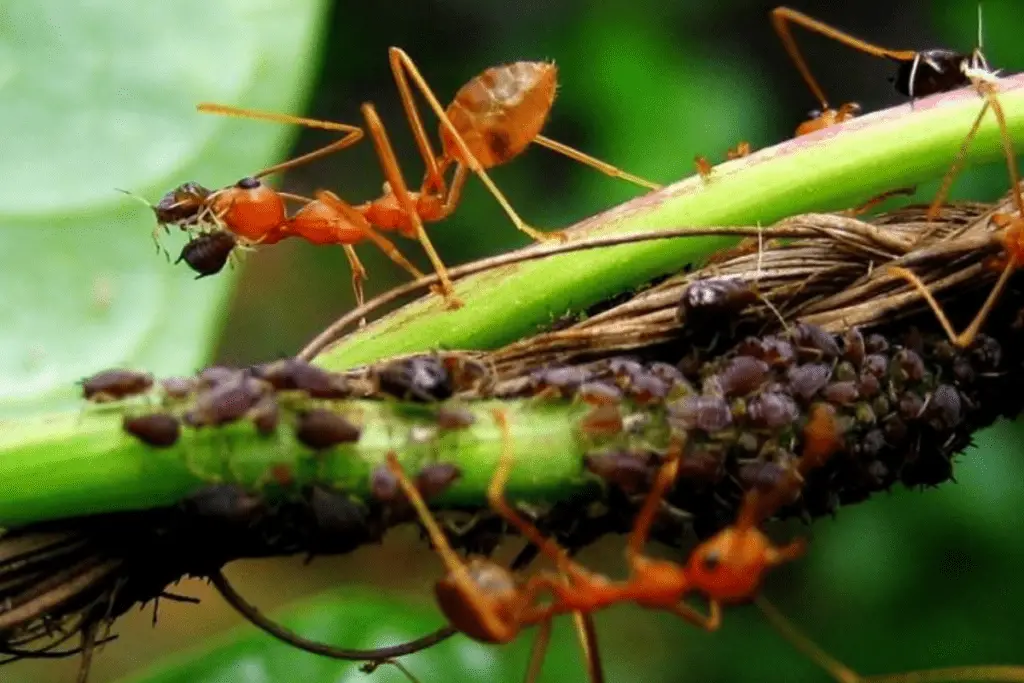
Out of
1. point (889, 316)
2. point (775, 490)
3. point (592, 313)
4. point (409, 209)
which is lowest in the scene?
point (775, 490)

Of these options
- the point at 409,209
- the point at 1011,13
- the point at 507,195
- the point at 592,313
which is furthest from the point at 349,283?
the point at 592,313

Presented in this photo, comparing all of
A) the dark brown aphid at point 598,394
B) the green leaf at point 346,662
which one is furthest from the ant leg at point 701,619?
the green leaf at point 346,662

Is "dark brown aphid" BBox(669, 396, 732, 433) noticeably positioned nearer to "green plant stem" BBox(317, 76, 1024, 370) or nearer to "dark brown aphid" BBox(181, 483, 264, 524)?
"green plant stem" BBox(317, 76, 1024, 370)

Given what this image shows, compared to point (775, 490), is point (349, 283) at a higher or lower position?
higher

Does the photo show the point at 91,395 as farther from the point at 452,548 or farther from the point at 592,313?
the point at 592,313

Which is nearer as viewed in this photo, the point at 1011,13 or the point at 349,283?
the point at 1011,13

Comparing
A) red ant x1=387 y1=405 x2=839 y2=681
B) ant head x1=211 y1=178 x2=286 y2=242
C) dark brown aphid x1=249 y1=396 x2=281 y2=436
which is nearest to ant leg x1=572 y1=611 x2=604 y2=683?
red ant x1=387 y1=405 x2=839 y2=681

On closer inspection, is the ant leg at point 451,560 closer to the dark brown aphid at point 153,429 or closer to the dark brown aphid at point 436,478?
the dark brown aphid at point 436,478
